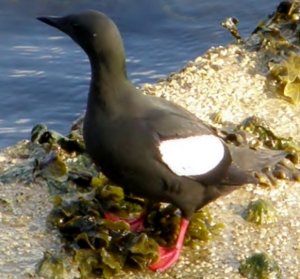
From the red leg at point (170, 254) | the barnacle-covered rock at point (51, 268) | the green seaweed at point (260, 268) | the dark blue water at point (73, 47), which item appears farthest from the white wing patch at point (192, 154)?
the dark blue water at point (73, 47)

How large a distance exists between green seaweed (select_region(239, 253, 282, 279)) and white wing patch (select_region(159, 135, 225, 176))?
503mm

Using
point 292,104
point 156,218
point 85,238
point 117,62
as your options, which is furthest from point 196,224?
point 292,104

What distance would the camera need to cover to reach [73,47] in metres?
9.83

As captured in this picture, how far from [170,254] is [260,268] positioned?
453 mm

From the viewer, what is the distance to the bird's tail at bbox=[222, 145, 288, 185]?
5.68 meters

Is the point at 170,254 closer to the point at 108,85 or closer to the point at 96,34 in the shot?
the point at 108,85

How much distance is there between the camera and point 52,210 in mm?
5781

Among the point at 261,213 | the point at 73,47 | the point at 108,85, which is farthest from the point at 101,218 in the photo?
the point at 73,47

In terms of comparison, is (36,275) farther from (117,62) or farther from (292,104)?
(292,104)

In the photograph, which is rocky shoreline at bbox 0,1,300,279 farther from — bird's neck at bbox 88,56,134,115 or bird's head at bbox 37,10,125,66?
bird's head at bbox 37,10,125,66

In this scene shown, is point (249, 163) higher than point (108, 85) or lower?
lower

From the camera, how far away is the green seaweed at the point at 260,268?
5355 mm

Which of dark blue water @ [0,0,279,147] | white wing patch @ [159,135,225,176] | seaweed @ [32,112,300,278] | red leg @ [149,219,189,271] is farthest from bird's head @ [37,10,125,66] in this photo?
dark blue water @ [0,0,279,147]

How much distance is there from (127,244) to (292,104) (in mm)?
2129
